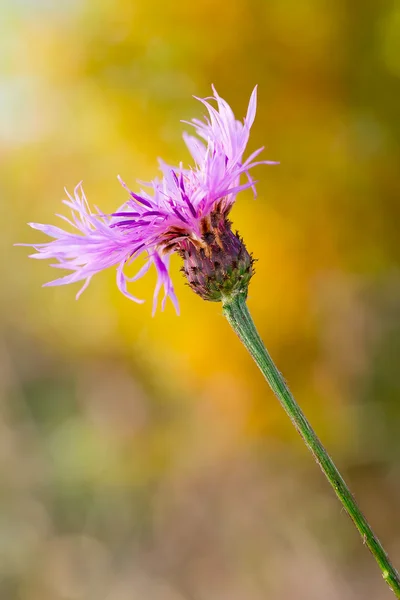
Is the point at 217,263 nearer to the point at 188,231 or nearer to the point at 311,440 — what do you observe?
the point at 188,231

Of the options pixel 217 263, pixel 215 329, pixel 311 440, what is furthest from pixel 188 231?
pixel 215 329

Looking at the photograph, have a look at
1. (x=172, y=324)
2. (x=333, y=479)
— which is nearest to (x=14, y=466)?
(x=172, y=324)

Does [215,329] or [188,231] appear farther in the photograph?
[215,329]

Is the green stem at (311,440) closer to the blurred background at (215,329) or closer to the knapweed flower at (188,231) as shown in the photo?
the knapweed flower at (188,231)

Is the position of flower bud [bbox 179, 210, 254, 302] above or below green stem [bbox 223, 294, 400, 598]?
above

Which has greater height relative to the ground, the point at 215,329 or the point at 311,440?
the point at 215,329

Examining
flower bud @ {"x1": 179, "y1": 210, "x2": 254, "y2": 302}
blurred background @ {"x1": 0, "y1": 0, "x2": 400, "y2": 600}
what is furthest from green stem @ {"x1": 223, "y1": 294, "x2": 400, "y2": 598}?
blurred background @ {"x1": 0, "y1": 0, "x2": 400, "y2": 600}

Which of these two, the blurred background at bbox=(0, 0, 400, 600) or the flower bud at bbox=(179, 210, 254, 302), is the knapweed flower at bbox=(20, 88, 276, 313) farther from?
the blurred background at bbox=(0, 0, 400, 600)

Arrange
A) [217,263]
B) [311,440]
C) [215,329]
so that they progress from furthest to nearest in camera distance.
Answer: [215,329] < [217,263] < [311,440]

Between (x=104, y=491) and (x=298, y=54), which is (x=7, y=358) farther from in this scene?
(x=298, y=54)
